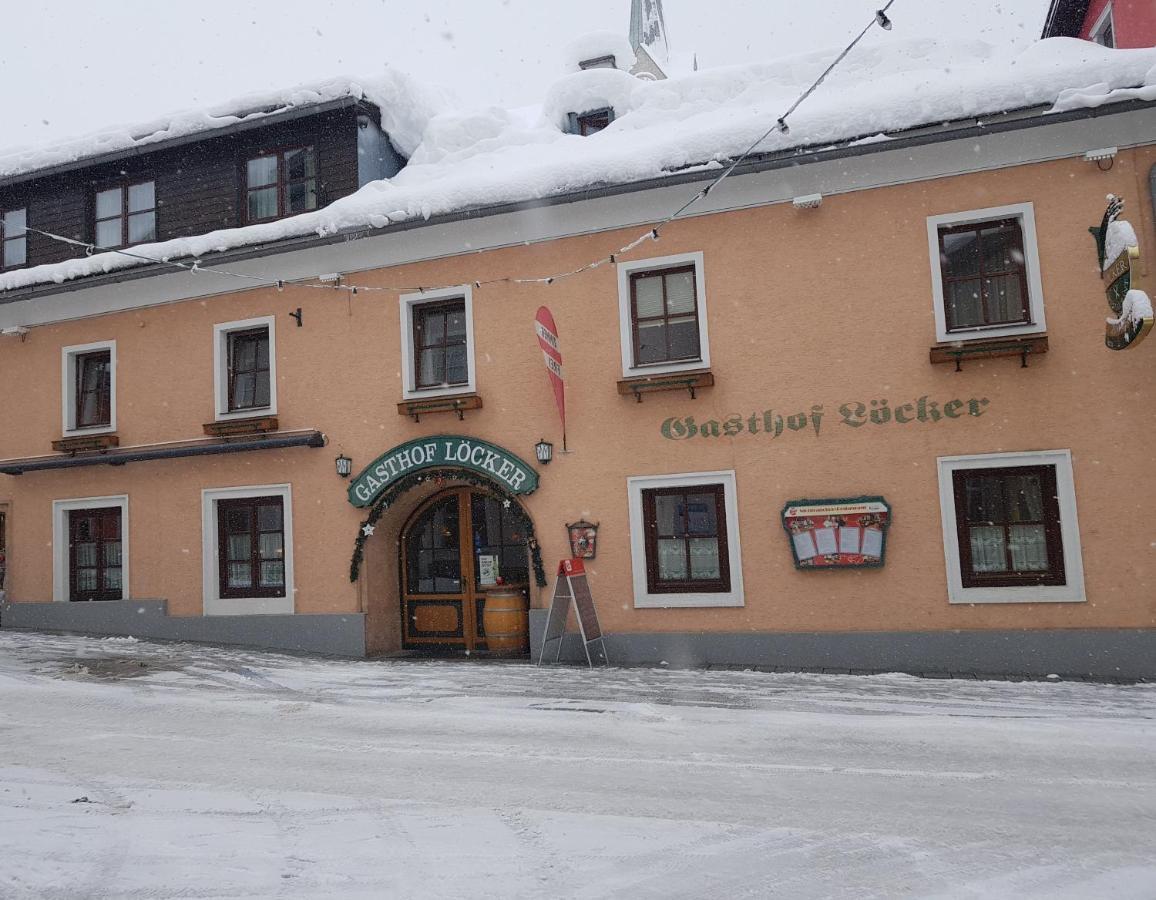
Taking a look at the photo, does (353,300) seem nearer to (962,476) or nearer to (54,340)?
(54,340)

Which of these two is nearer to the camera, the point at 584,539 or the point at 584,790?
the point at 584,790

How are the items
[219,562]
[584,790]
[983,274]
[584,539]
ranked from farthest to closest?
[219,562]
[584,539]
[983,274]
[584,790]

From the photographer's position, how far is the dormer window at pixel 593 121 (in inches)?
505

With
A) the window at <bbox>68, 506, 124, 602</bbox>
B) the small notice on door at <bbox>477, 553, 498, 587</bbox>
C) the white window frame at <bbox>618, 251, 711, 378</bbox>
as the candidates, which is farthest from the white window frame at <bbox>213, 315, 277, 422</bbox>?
the white window frame at <bbox>618, 251, 711, 378</bbox>

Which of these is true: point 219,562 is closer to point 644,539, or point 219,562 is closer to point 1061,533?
point 644,539

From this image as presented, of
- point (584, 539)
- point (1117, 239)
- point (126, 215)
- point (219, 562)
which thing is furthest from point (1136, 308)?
point (126, 215)

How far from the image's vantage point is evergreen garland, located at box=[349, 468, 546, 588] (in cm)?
1094

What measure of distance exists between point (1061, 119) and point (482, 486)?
7.63 m

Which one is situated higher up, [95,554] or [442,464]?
[442,464]

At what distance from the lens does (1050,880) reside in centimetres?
397

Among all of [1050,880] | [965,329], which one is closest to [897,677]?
[965,329]

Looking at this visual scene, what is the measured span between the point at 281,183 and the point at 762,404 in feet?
25.6

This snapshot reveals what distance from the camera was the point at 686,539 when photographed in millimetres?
10500

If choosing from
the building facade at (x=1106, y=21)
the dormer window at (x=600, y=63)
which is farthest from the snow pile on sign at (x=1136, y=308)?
the dormer window at (x=600, y=63)
